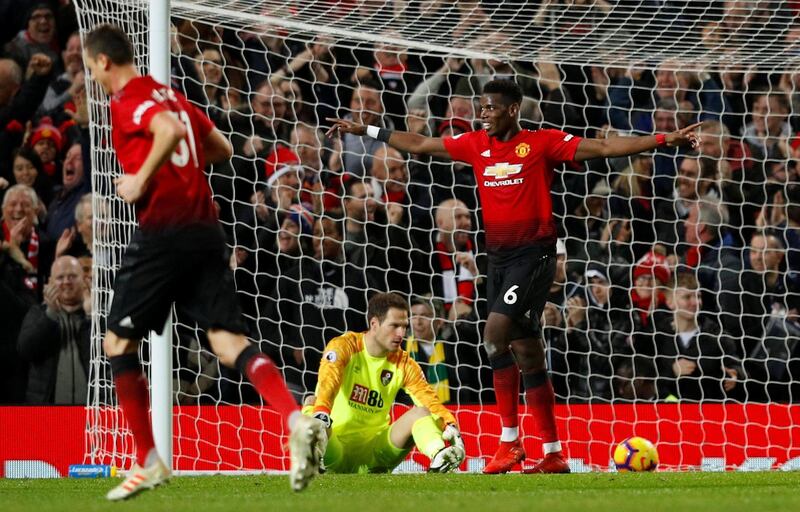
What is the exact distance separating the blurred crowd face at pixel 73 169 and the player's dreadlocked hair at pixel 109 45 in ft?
17.5

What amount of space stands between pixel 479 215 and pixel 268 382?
20.9 feet

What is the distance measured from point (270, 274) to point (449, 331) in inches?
57.5

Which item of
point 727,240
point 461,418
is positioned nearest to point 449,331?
point 461,418

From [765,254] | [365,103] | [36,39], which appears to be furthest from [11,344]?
[765,254]

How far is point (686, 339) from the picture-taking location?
10125 millimetres

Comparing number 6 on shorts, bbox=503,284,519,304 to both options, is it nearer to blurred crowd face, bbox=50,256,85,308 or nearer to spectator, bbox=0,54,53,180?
blurred crowd face, bbox=50,256,85,308

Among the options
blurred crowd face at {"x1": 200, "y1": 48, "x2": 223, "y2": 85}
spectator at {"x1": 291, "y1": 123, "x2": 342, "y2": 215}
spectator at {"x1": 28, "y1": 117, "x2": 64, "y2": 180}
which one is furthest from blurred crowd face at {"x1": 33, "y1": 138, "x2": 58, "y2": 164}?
spectator at {"x1": 291, "y1": 123, "x2": 342, "y2": 215}

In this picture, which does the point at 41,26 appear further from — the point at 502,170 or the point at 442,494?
the point at 442,494

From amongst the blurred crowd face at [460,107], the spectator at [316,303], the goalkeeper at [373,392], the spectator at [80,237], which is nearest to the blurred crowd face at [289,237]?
the spectator at [316,303]

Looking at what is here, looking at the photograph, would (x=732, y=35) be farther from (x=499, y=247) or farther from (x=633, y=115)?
(x=499, y=247)

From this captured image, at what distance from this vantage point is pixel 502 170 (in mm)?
7121

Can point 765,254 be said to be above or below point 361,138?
below

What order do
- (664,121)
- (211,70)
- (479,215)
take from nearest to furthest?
(211,70) → (479,215) → (664,121)

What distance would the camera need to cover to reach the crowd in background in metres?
9.76
